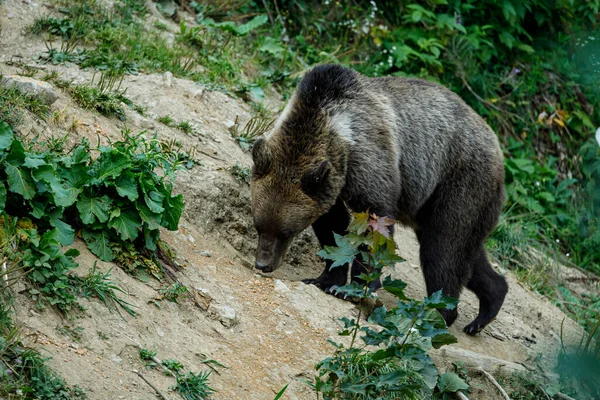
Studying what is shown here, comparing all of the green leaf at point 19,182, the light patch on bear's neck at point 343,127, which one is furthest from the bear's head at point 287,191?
the green leaf at point 19,182

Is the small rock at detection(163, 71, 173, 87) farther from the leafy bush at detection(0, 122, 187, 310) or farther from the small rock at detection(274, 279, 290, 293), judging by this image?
the small rock at detection(274, 279, 290, 293)

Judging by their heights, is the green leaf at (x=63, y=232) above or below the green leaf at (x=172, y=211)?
above

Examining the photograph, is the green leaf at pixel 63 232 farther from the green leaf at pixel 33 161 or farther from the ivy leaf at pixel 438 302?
the ivy leaf at pixel 438 302

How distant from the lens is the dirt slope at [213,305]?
4.41 m

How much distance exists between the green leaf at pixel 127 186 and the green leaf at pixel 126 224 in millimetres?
135

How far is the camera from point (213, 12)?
1007 cm

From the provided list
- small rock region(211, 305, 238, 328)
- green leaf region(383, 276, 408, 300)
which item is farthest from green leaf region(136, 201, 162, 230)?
green leaf region(383, 276, 408, 300)

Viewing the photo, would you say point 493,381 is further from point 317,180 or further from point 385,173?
point 317,180

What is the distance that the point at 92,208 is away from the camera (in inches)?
199

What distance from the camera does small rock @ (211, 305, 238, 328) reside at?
536 cm

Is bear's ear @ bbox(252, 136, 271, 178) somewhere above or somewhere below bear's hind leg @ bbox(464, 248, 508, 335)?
above

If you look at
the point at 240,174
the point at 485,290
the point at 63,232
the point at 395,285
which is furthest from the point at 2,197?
the point at 485,290

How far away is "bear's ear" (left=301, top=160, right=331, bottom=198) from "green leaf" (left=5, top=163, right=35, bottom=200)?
2.20 meters

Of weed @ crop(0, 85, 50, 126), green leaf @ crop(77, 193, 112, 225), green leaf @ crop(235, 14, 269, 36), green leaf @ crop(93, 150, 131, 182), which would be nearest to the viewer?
green leaf @ crop(77, 193, 112, 225)
